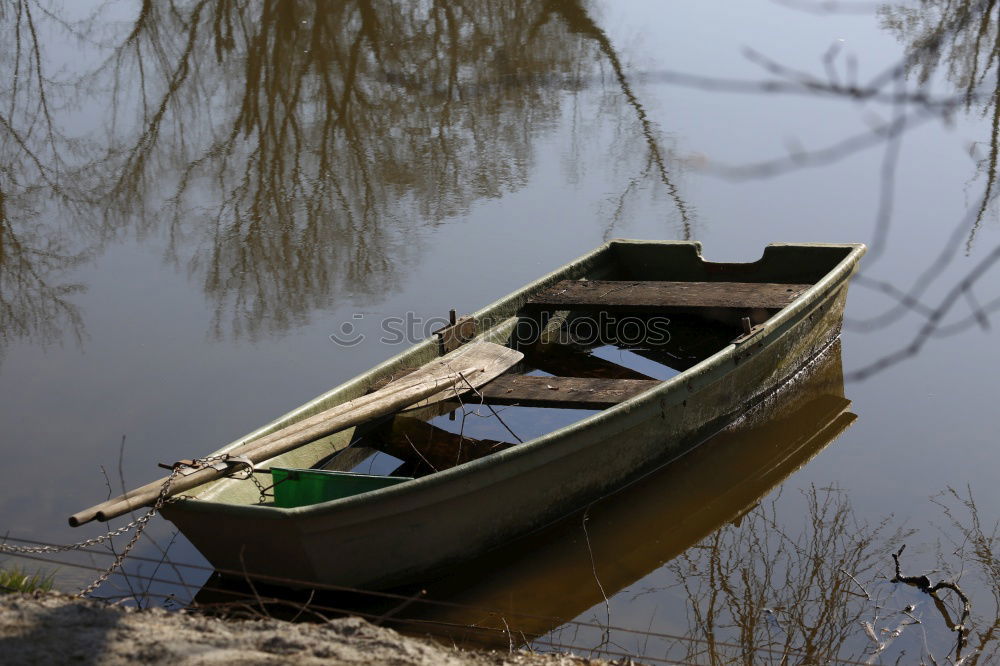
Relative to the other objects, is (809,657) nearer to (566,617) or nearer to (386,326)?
(566,617)

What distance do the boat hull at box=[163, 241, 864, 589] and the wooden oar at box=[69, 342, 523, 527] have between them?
15 cm

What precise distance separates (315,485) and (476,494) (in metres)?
0.81

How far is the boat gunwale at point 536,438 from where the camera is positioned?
202 inches

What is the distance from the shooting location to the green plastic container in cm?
555

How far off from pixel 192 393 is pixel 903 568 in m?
4.62

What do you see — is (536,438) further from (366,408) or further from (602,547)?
(366,408)

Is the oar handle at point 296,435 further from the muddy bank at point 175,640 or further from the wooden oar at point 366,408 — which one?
the muddy bank at point 175,640

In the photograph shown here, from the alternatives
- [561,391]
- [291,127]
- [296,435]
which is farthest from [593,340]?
[291,127]

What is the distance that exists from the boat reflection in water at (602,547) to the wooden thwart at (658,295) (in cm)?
72

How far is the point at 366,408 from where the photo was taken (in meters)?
6.11

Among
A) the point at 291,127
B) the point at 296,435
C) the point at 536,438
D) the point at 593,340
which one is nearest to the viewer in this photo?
the point at 296,435

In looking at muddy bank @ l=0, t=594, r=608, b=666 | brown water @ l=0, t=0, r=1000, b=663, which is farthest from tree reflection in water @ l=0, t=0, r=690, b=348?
muddy bank @ l=0, t=594, r=608, b=666

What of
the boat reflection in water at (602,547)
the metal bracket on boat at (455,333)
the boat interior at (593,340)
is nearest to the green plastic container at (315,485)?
the boat reflection in water at (602,547)

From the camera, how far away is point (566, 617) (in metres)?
5.62
